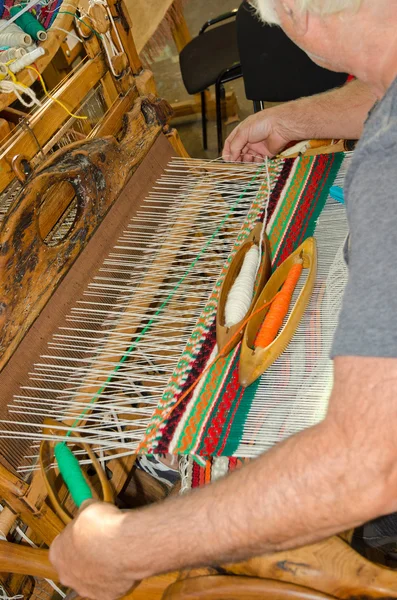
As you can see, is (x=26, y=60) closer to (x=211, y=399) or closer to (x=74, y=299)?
(x=74, y=299)

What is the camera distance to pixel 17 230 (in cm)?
108

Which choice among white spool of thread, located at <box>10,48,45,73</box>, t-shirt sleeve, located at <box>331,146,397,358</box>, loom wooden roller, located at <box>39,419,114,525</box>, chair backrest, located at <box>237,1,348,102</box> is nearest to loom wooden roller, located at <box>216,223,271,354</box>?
loom wooden roller, located at <box>39,419,114,525</box>

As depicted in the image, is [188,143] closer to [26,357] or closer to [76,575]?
[26,357]

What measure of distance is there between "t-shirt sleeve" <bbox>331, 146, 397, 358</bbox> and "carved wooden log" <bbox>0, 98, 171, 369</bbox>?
0.65 m

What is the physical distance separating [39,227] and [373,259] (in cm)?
84

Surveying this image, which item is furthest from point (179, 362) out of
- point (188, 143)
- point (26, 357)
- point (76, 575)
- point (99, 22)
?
point (188, 143)

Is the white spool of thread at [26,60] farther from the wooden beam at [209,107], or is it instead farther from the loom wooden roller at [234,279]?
the wooden beam at [209,107]

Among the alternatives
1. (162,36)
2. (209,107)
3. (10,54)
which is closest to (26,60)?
(10,54)

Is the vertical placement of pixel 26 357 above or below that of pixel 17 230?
below

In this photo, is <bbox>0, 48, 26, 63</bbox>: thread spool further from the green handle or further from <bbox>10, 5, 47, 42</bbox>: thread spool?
the green handle

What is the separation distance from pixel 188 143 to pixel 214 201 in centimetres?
264

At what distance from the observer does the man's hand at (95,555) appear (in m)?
0.83

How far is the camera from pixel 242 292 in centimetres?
117

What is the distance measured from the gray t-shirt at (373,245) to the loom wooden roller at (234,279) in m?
0.44
